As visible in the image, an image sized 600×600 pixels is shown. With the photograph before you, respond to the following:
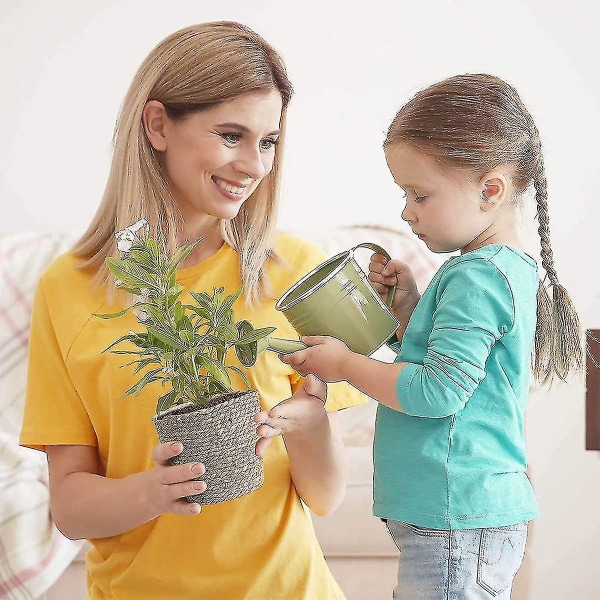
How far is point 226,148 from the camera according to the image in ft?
3.99

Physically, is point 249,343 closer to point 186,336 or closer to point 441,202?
point 186,336

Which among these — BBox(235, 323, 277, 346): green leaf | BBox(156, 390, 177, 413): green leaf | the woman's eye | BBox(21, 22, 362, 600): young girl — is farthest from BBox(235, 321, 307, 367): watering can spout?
the woman's eye

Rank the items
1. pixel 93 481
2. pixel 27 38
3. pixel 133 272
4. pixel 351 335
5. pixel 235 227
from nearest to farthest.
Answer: pixel 133 272, pixel 351 335, pixel 93 481, pixel 235 227, pixel 27 38

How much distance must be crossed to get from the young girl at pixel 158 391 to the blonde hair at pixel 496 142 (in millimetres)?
242

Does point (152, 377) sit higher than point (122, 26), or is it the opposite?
point (122, 26)

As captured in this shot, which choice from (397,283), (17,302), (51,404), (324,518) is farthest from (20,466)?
(397,283)

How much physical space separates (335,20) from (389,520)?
2.25 metres

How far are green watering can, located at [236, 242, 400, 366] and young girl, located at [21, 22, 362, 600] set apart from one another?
17 centimetres

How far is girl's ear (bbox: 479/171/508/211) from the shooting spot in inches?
42.9

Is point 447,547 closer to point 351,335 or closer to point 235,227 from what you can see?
point 351,335

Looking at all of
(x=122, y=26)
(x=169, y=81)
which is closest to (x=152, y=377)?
(x=169, y=81)

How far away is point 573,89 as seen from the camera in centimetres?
301

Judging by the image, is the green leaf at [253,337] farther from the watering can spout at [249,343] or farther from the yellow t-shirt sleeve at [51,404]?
the yellow t-shirt sleeve at [51,404]

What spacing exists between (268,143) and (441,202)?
1.02 ft
